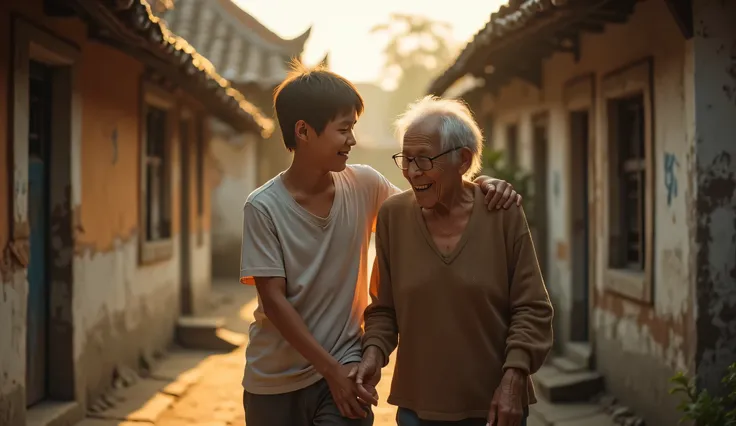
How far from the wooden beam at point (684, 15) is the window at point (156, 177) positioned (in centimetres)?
587

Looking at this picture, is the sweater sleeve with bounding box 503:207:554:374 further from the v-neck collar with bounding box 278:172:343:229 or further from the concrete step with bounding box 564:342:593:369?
the concrete step with bounding box 564:342:593:369

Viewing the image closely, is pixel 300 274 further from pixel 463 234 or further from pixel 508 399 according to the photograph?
pixel 508 399

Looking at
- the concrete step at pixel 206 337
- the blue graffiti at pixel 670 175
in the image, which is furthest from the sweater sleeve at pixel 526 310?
the concrete step at pixel 206 337

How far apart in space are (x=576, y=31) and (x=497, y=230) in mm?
5895

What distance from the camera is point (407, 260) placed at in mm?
3252

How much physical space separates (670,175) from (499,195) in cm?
393

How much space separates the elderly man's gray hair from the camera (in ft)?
10.6

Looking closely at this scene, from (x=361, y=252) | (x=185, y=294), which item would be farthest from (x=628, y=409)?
(x=185, y=294)

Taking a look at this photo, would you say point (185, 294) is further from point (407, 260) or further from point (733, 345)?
point (407, 260)

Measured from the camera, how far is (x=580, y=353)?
9328 mm

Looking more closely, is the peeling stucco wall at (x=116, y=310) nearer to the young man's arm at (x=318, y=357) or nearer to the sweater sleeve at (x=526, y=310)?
the young man's arm at (x=318, y=357)

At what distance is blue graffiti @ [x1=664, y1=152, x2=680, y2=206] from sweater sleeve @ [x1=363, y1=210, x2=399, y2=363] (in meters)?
3.85

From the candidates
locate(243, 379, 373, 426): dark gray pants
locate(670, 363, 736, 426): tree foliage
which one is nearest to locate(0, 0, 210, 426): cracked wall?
locate(243, 379, 373, 426): dark gray pants

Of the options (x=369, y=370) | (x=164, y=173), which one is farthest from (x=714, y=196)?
(x=164, y=173)
